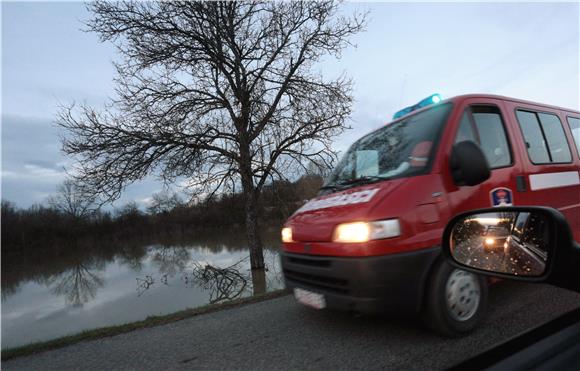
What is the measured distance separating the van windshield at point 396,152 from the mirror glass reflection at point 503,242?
1.21 meters

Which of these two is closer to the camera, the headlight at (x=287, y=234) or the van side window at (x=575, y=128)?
the headlight at (x=287, y=234)

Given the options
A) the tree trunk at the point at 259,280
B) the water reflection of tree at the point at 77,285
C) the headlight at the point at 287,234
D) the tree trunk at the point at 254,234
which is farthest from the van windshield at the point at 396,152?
the water reflection of tree at the point at 77,285

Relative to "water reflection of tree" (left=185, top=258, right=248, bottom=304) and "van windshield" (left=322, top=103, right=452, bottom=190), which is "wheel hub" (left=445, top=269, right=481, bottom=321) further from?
"water reflection of tree" (left=185, top=258, right=248, bottom=304)

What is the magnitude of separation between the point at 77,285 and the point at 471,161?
57.6 ft

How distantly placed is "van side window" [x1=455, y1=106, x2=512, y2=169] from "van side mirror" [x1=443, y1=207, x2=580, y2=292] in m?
1.71

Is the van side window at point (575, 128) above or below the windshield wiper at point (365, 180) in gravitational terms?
above

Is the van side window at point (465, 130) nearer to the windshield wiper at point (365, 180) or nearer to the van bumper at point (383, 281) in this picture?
the windshield wiper at point (365, 180)

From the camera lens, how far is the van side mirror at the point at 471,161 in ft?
8.34

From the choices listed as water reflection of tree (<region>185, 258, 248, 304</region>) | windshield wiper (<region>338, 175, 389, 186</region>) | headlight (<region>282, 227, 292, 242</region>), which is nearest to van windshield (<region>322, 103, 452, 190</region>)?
windshield wiper (<region>338, 175, 389, 186</region>)

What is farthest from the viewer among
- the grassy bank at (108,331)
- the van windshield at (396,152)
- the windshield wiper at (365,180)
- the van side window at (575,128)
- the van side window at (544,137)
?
the van side window at (575,128)

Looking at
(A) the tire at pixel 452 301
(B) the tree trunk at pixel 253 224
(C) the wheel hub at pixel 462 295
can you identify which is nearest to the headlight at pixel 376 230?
(A) the tire at pixel 452 301

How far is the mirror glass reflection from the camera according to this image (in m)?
1.23

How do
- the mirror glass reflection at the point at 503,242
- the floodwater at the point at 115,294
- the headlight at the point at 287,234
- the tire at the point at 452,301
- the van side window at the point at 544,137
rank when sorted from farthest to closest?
the floodwater at the point at 115,294, the van side window at the point at 544,137, the headlight at the point at 287,234, the tire at the point at 452,301, the mirror glass reflection at the point at 503,242

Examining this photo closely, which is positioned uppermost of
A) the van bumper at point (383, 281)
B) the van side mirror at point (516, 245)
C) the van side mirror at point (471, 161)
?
the van side mirror at point (471, 161)
